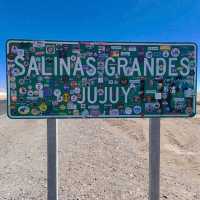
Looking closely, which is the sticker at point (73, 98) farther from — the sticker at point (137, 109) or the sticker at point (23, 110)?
the sticker at point (137, 109)

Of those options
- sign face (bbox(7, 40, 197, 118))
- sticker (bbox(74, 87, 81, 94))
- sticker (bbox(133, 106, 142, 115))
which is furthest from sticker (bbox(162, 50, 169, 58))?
sticker (bbox(74, 87, 81, 94))

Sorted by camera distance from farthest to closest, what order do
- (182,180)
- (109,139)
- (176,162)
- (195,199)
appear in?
(109,139) < (176,162) < (182,180) < (195,199)

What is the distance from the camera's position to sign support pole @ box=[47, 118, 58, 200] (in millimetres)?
3453

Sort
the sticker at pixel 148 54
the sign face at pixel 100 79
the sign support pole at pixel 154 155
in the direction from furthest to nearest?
the sign support pole at pixel 154 155 → the sticker at pixel 148 54 → the sign face at pixel 100 79

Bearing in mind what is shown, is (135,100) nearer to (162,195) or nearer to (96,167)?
(162,195)

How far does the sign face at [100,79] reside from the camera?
3.30 metres

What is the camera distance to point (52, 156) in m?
3.49

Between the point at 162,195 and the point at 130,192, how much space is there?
1.88 feet

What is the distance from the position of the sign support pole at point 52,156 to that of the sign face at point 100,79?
0.18 m

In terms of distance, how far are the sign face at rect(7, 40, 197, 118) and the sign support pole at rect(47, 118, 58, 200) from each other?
0.18 m

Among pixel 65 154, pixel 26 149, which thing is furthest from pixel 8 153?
pixel 65 154

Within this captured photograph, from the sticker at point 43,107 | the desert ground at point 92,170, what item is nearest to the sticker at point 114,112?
the sticker at point 43,107

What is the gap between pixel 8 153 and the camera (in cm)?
789

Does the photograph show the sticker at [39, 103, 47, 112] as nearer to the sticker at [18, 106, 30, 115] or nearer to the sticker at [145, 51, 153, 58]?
the sticker at [18, 106, 30, 115]
